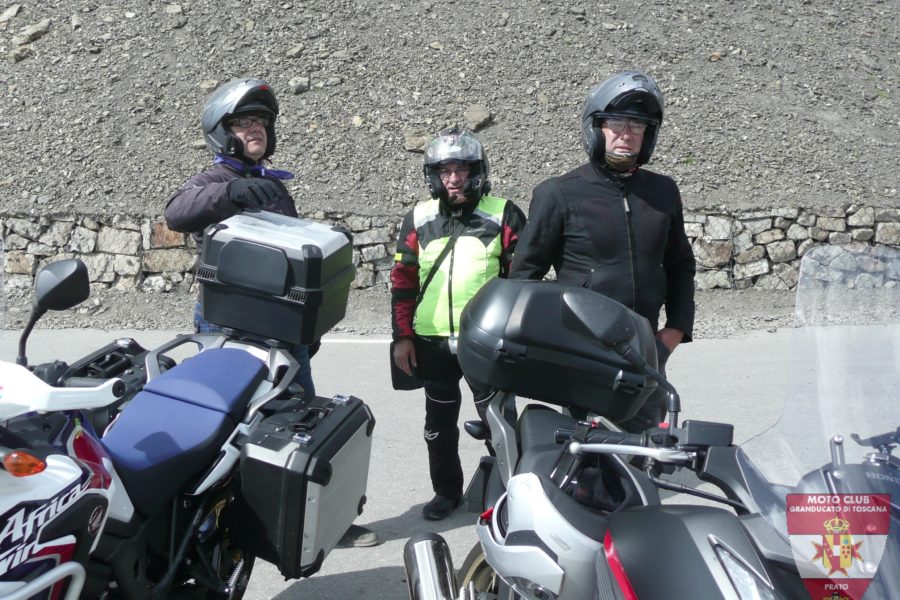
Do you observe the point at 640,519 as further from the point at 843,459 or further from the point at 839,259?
the point at 839,259

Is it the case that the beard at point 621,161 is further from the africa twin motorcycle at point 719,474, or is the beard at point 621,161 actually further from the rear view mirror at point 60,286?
the rear view mirror at point 60,286

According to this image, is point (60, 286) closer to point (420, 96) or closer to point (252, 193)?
point (252, 193)

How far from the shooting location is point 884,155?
11797 mm

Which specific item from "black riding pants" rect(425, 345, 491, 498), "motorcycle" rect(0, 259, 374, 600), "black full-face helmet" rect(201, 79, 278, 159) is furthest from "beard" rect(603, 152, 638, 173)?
"black full-face helmet" rect(201, 79, 278, 159)

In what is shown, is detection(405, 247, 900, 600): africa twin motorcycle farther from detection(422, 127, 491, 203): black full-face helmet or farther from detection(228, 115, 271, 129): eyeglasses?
detection(228, 115, 271, 129): eyeglasses

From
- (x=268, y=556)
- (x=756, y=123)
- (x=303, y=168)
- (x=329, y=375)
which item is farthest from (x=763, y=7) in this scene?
(x=268, y=556)

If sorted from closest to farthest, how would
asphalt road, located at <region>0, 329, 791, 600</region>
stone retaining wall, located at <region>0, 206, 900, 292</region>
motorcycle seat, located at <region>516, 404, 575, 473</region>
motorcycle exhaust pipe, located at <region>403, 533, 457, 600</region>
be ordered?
1. motorcycle seat, located at <region>516, 404, 575, 473</region>
2. motorcycle exhaust pipe, located at <region>403, 533, 457, 600</region>
3. asphalt road, located at <region>0, 329, 791, 600</region>
4. stone retaining wall, located at <region>0, 206, 900, 292</region>

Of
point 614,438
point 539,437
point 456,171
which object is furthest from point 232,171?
point 614,438

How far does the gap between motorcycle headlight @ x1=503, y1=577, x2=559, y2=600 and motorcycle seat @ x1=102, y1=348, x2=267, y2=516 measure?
118 cm

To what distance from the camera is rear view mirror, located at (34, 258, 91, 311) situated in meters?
2.55

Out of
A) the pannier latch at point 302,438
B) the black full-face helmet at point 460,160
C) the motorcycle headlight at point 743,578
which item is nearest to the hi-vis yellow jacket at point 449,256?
the black full-face helmet at point 460,160

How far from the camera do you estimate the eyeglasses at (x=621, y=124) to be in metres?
4.00

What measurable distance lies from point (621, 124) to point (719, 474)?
2.26 m

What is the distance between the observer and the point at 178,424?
10.4ft
